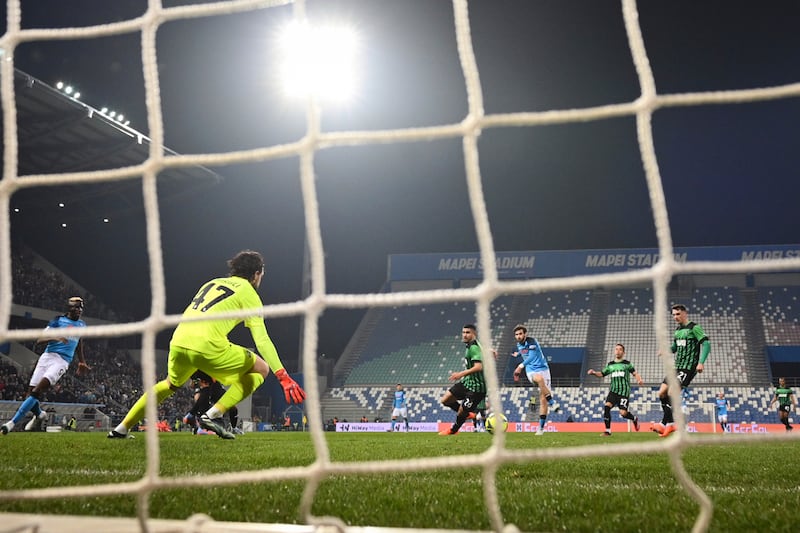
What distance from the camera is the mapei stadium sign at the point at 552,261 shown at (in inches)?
1220

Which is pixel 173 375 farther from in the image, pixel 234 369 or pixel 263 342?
pixel 263 342

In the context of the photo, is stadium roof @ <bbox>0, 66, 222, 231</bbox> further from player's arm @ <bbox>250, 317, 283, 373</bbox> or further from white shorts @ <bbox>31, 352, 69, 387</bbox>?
player's arm @ <bbox>250, 317, 283, 373</bbox>

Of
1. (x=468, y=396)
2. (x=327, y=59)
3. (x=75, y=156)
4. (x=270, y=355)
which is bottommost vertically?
(x=468, y=396)

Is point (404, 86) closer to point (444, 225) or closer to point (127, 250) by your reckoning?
point (444, 225)

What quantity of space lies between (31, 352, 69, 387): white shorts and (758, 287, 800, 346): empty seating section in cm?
2649

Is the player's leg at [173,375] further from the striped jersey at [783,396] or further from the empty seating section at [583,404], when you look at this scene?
the empty seating section at [583,404]

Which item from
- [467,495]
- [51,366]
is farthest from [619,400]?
[467,495]

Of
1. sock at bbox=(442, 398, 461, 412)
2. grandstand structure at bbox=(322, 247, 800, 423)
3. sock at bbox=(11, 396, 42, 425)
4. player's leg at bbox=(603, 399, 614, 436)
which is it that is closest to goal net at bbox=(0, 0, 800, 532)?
sock at bbox=(11, 396, 42, 425)

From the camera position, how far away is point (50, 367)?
818 cm

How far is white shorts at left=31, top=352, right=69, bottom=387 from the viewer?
8.14 m

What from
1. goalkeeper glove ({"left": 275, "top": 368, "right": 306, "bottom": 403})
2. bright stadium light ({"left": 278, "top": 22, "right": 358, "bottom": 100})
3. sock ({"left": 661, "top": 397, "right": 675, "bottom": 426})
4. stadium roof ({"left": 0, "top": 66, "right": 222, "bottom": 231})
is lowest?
sock ({"left": 661, "top": 397, "right": 675, "bottom": 426})

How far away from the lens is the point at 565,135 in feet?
89.5

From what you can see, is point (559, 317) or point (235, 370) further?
point (559, 317)

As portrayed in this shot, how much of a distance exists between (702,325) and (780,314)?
330 centimetres
